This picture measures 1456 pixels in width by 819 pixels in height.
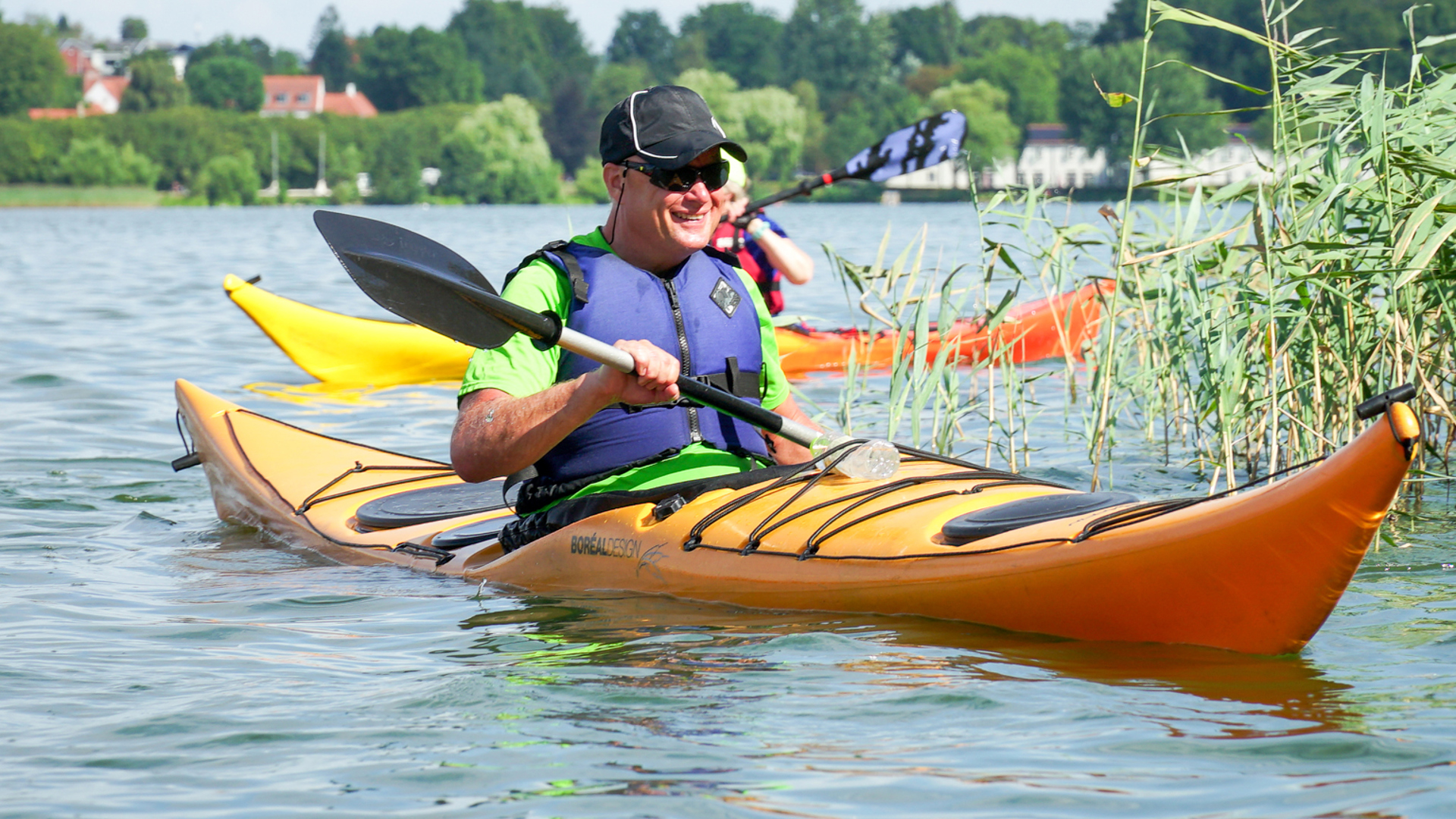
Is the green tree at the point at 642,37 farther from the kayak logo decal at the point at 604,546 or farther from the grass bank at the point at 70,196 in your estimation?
the kayak logo decal at the point at 604,546

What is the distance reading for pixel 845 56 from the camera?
298 ft

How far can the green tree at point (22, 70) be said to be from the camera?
68.9 metres

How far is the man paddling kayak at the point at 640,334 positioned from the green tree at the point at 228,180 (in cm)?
5244

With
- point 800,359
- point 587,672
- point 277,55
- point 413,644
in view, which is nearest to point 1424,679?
point 587,672

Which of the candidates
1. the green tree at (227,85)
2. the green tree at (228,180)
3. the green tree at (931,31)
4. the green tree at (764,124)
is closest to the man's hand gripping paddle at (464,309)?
the green tree at (764,124)

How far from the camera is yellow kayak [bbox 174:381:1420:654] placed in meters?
2.54

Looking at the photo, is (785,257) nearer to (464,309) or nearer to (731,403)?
(731,403)

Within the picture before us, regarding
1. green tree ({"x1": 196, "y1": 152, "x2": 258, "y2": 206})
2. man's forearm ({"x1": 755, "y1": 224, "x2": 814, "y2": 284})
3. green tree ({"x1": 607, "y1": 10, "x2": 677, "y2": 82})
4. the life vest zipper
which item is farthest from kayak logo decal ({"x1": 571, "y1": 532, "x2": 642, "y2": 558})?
green tree ({"x1": 607, "y1": 10, "x2": 677, "y2": 82})

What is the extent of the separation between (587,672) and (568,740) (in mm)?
414

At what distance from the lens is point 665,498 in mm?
3455

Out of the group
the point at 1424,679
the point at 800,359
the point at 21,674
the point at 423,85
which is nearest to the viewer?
the point at 1424,679

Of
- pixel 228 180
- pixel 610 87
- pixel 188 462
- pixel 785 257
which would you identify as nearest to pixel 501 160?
pixel 228 180

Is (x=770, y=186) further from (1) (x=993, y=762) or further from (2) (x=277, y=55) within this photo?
(2) (x=277, y=55)

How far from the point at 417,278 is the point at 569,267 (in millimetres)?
337
